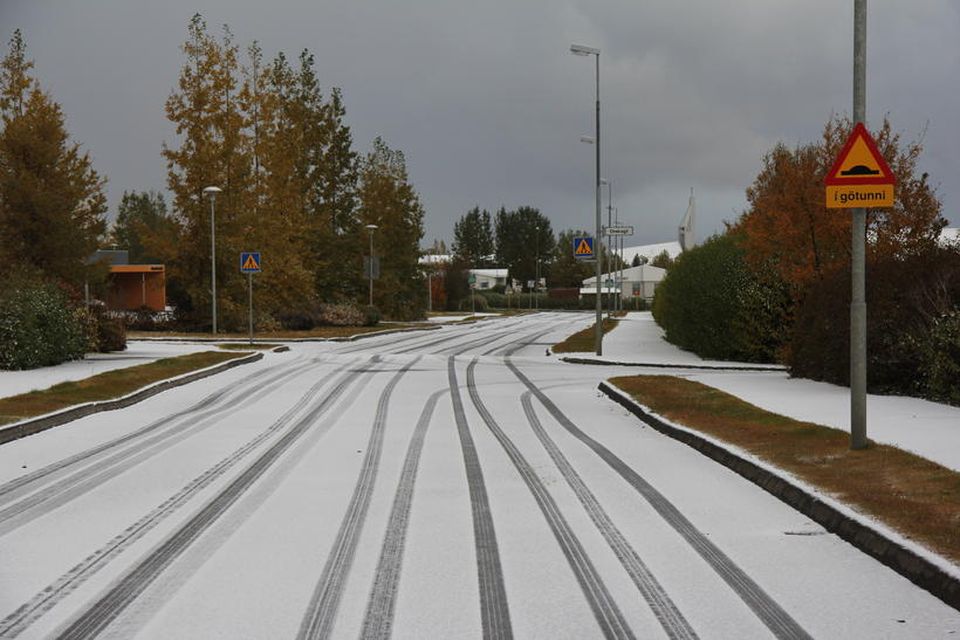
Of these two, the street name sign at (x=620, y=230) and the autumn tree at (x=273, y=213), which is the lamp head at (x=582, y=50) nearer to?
the street name sign at (x=620, y=230)

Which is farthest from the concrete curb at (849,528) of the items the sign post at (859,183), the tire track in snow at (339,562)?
the tire track in snow at (339,562)

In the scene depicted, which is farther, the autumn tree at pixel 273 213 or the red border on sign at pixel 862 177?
the autumn tree at pixel 273 213

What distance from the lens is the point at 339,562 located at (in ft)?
18.6

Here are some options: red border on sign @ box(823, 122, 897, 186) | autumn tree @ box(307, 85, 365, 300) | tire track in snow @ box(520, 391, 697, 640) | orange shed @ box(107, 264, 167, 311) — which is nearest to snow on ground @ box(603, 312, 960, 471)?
red border on sign @ box(823, 122, 897, 186)

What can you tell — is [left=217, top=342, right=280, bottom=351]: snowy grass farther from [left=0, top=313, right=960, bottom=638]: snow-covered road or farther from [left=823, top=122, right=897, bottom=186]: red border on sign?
[left=823, top=122, right=897, bottom=186]: red border on sign

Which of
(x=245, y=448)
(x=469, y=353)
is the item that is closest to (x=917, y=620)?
(x=245, y=448)

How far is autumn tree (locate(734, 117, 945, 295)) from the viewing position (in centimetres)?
1875

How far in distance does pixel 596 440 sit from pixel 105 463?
5.35 m

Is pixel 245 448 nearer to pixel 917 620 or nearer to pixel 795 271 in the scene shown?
pixel 917 620

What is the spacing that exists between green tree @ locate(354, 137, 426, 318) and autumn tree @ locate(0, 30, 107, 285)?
2376cm

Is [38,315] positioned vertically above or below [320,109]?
below

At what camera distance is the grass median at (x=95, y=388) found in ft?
42.2

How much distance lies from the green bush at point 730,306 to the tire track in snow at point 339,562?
1542 cm

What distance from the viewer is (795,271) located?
67.5 ft
